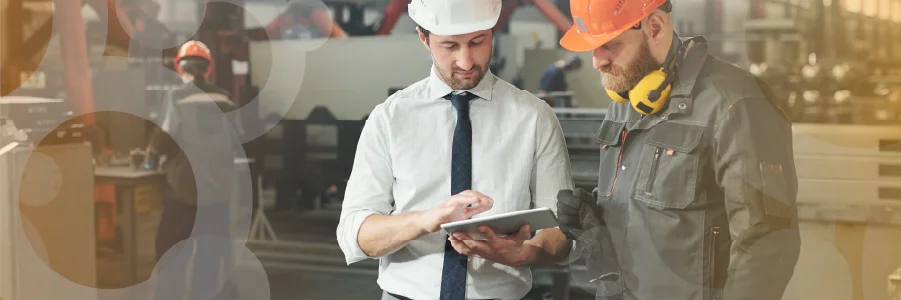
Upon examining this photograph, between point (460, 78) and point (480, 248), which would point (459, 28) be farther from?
point (480, 248)

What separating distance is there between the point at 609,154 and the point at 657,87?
22 cm

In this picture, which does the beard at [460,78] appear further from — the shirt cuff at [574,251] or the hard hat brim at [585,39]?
the shirt cuff at [574,251]

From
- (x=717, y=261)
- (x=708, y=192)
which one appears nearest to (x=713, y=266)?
(x=717, y=261)

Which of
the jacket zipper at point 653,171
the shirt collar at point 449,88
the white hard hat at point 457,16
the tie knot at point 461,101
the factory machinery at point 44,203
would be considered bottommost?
the factory machinery at point 44,203

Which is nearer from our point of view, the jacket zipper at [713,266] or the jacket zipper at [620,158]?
the jacket zipper at [713,266]

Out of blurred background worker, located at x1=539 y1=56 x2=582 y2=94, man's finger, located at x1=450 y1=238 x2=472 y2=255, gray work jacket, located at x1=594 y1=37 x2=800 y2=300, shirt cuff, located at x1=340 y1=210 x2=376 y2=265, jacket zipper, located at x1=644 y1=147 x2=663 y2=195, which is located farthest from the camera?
blurred background worker, located at x1=539 y1=56 x2=582 y2=94

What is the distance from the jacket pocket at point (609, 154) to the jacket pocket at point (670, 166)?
0.10 m

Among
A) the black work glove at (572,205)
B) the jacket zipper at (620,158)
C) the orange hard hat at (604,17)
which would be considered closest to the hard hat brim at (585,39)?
the orange hard hat at (604,17)

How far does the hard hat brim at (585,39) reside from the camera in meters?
1.71

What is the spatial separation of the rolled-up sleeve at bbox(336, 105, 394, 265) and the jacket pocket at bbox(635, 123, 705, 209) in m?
0.61

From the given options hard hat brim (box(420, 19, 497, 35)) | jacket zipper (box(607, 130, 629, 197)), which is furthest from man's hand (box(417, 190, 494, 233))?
hard hat brim (box(420, 19, 497, 35))

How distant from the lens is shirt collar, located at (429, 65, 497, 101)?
1.93 m

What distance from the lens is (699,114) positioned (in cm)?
162

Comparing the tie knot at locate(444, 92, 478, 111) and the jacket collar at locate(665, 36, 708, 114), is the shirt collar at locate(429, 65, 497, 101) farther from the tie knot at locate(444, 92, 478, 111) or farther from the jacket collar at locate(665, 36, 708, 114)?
the jacket collar at locate(665, 36, 708, 114)
